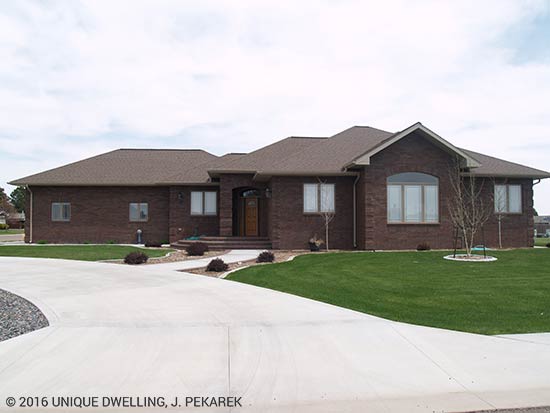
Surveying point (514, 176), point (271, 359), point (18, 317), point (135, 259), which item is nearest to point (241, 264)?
point (135, 259)

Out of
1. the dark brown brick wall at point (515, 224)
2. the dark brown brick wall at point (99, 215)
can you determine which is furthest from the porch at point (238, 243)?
the dark brown brick wall at point (515, 224)

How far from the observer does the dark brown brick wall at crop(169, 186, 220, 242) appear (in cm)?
2495

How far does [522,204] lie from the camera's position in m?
22.3

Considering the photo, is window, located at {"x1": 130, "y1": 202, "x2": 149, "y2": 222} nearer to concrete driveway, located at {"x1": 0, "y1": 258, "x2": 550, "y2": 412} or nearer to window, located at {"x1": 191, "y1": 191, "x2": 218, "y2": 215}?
window, located at {"x1": 191, "y1": 191, "x2": 218, "y2": 215}

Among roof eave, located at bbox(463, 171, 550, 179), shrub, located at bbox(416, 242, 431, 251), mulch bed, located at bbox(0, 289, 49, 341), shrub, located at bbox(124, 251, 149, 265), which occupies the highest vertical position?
roof eave, located at bbox(463, 171, 550, 179)

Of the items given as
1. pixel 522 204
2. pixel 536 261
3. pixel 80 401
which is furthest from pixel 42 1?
pixel 522 204

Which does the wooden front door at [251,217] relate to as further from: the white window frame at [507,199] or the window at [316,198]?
the white window frame at [507,199]

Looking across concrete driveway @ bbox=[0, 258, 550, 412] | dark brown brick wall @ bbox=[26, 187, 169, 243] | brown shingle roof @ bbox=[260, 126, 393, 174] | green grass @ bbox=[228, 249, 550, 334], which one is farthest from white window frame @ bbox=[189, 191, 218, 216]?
concrete driveway @ bbox=[0, 258, 550, 412]

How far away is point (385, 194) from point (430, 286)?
9851 mm

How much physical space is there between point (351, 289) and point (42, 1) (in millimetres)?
10468

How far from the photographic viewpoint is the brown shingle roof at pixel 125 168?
26.0m

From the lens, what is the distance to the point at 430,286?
10.5m

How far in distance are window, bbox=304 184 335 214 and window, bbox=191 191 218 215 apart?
6.38m

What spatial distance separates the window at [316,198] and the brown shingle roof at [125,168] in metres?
6.88
